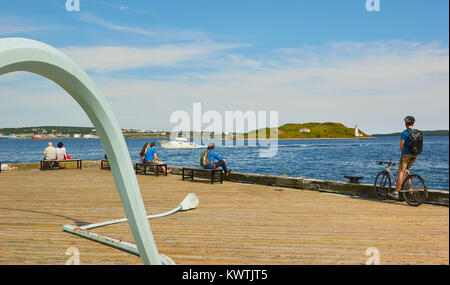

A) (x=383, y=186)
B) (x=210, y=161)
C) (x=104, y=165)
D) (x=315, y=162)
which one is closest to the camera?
(x=383, y=186)

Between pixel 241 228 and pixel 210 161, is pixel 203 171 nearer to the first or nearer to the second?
pixel 210 161

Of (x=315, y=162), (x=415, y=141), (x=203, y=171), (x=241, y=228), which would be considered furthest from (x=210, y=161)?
(x=315, y=162)

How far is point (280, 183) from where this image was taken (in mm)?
11070

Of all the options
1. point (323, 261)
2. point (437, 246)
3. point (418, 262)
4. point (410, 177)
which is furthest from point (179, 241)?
point (410, 177)

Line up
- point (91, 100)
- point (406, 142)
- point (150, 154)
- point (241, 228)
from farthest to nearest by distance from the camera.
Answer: point (150, 154), point (406, 142), point (241, 228), point (91, 100)

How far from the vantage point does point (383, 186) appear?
8.83 m

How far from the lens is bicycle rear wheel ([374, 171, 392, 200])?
28.3 ft

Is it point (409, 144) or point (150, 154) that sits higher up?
point (409, 144)

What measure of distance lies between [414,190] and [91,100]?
7.61m

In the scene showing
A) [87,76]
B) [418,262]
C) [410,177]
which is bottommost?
[418,262]

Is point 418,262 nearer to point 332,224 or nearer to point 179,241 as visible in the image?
point 332,224

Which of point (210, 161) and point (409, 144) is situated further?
point (210, 161)

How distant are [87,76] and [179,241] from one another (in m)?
3.38

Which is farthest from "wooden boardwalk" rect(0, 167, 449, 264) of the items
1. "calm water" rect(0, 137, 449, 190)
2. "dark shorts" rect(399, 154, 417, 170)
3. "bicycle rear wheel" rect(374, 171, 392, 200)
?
"calm water" rect(0, 137, 449, 190)
